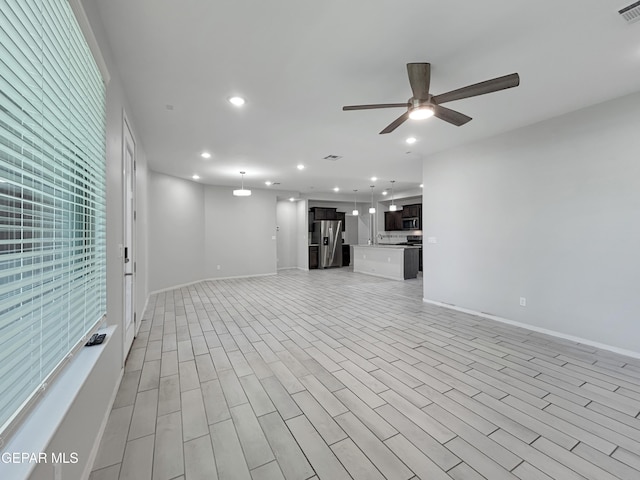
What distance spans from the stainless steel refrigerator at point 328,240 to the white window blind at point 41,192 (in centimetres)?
846

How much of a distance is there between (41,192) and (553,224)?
4.74 m

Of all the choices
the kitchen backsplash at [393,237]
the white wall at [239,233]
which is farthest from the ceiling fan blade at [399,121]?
the kitchen backsplash at [393,237]

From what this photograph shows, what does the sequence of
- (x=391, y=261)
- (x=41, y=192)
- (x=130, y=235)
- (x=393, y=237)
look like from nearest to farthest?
(x=41, y=192), (x=130, y=235), (x=391, y=261), (x=393, y=237)

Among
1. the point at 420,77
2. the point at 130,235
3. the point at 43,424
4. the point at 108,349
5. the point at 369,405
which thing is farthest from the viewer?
the point at 130,235

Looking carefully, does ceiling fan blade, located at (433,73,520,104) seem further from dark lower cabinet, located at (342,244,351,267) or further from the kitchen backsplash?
dark lower cabinet, located at (342,244,351,267)

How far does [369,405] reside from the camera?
2064mm

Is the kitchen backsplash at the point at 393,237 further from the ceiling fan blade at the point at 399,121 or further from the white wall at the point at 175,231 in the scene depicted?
the ceiling fan blade at the point at 399,121

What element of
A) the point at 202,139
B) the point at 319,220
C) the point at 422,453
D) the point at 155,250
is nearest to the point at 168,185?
the point at 155,250

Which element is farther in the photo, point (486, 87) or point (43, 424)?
point (486, 87)

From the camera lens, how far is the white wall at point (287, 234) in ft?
32.1

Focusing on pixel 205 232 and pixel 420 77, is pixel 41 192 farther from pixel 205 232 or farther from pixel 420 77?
pixel 205 232

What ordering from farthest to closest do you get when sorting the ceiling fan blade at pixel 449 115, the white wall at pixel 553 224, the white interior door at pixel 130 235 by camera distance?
the white interior door at pixel 130 235 → the white wall at pixel 553 224 → the ceiling fan blade at pixel 449 115

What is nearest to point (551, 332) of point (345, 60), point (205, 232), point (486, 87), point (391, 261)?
point (486, 87)

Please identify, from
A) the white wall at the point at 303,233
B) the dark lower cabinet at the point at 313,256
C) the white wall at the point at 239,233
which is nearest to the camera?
the white wall at the point at 239,233
